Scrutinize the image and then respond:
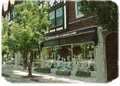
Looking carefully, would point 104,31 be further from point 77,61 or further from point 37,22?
point 37,22

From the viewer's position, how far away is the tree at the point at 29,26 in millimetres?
4227

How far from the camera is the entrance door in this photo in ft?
13.1

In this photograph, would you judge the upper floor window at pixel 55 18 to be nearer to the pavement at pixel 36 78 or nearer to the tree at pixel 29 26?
the tree at pixel 29 26

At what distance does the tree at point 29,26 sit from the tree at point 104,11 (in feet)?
1.89

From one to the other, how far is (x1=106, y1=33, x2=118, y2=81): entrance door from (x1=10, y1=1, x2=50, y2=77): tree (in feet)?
2.36

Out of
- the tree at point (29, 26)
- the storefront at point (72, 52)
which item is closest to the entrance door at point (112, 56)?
the storefront at point (72, 52)

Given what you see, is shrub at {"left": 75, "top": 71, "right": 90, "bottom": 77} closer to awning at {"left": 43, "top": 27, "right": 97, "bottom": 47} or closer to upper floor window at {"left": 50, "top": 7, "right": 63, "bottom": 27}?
awning at {"left": 43, "top": 27, "right": 97, "bottom": 47}

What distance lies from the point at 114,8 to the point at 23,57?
1192 millimetres

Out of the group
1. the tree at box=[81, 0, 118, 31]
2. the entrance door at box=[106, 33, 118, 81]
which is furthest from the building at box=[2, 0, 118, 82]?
the tree at box=[81, 0, 118, 31]

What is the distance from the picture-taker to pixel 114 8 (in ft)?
12.6

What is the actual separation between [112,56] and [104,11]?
0.52 m

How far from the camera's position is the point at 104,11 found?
150 inches

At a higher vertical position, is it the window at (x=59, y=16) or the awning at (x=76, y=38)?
the window at (x=59, y=16)

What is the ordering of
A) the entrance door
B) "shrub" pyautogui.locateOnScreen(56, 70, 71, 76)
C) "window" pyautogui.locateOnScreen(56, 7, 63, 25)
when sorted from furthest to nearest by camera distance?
"window" pyautogui.locateOnScreen(56, 7, 63, 25) → "shrub" pyautogui.locateOnScreen(56, 70, 71, 76) → the entrance door
